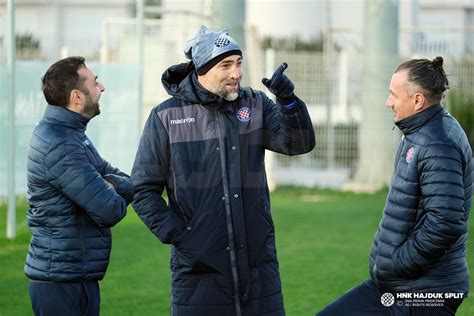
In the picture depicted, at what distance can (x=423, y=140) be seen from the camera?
533 centimetres

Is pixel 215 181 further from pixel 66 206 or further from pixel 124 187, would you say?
pixel 66 206

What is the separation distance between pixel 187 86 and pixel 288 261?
542cm

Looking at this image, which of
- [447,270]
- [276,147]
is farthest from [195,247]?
[447,270]

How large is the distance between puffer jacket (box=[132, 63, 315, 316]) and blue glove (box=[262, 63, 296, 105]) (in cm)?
7

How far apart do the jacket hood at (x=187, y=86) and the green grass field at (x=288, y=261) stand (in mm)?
3110

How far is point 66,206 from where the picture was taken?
18.4 feet

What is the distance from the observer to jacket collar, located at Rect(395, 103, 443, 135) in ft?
17.7

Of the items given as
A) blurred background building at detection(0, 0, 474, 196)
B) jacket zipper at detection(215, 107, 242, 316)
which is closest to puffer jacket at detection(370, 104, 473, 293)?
jacket zipper at detection(215, 107, 242, 316)

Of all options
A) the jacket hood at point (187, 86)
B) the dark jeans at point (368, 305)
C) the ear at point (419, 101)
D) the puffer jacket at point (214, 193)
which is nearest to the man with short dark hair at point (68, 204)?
the puffer jacket at point (214, 193)

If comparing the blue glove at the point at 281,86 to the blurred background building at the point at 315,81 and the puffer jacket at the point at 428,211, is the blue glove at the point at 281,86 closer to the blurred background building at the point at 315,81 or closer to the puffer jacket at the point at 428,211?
the puffer jacket at the point at 428,211

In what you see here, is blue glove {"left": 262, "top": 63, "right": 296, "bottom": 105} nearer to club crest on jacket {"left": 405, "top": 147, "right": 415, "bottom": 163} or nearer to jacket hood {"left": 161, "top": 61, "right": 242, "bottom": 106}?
jacket hood {"left": 161, "top": 61, "right": 242, "bottom": 106}

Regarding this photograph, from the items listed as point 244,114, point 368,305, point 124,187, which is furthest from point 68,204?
A: point 368,305

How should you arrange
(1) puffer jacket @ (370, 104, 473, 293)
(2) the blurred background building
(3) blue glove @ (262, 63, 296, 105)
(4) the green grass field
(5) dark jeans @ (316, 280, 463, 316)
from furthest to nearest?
(2) the blurred background building
(4) the green grass field
(5) dark jeans @ (316, 280, 463, 316)
(3) blue glove @ (262, 63, 296, 105)
(1) puffer jacket @ (370, 104, 473, 293)

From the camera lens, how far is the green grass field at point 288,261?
28.9 ft
